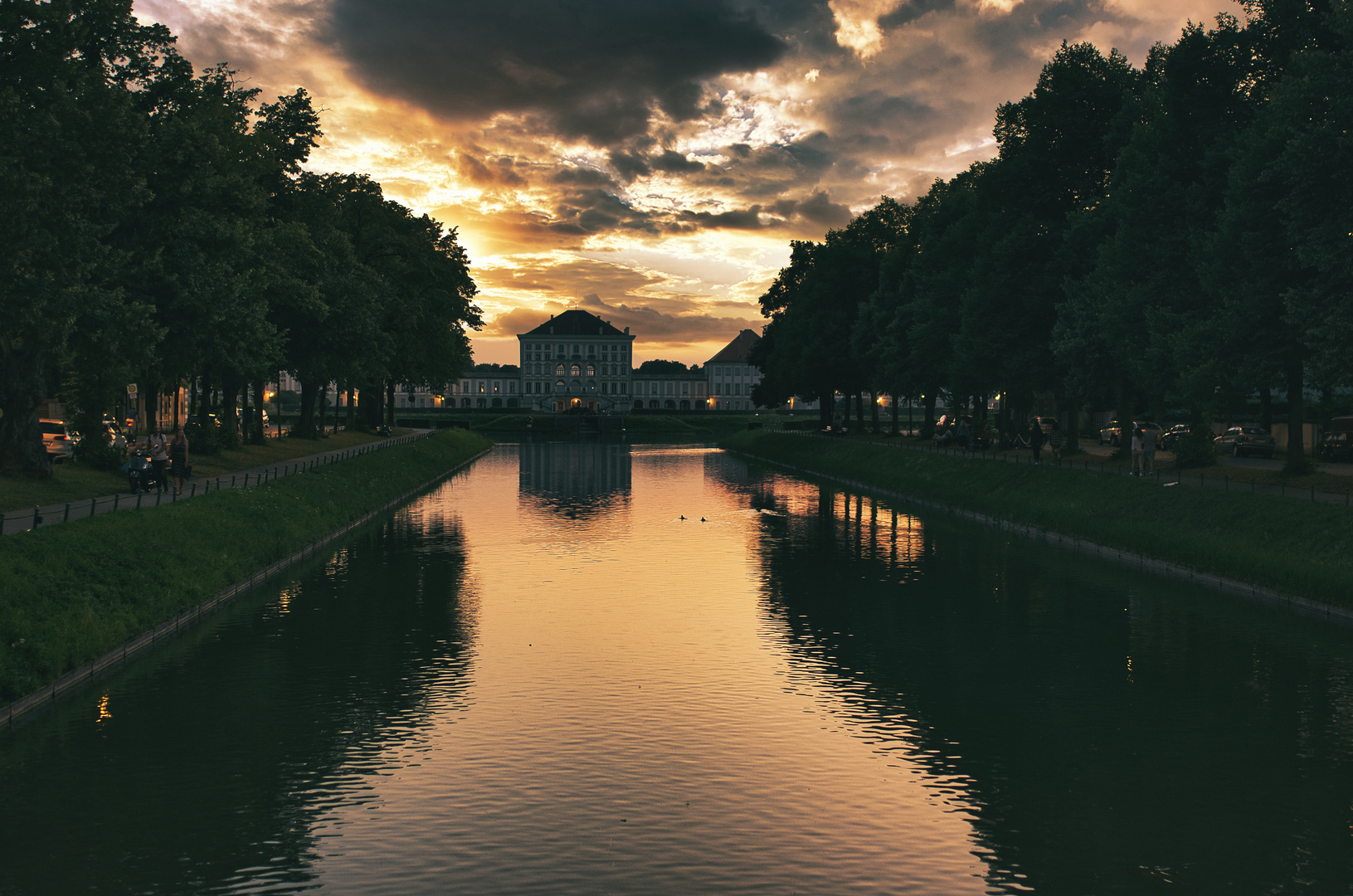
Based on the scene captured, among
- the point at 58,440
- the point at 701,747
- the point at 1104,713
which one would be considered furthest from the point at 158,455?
the point at 1104,713

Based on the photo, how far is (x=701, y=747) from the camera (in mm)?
12414

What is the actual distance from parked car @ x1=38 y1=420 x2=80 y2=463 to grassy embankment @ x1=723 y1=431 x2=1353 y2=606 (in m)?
34.1

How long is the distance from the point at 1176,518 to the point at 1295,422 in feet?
33.1

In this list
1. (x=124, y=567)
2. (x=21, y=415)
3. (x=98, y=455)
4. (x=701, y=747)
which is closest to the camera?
(x=701, y=747)

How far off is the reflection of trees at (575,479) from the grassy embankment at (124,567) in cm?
1110

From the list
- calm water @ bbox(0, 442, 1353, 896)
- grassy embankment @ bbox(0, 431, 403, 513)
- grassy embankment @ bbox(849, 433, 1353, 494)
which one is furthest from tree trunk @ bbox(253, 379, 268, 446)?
calm water @ bbox(0, 442, 1353, 896)

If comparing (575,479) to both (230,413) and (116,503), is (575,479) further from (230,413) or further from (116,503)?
(116,503)

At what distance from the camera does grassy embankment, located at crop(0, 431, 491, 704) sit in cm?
1537

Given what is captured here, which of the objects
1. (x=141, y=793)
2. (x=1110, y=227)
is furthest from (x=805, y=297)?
(x=141, y=793)

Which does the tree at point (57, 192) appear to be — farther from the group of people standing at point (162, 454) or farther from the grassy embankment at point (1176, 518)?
the grassy embankment at point (1176, 518)

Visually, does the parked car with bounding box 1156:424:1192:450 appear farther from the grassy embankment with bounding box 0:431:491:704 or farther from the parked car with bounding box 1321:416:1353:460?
the grassy embankment with bounding box 0:431:491:704

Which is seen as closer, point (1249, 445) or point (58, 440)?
point (58, 440)

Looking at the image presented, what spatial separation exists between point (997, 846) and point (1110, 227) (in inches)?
1820

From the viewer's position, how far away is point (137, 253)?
1464 inches
